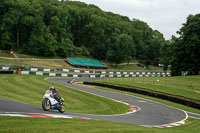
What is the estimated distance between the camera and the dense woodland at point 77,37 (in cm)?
5872

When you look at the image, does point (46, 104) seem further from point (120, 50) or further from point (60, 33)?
point (120, 50)

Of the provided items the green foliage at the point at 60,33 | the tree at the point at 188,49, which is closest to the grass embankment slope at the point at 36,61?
the green foliage at the point at 60,33

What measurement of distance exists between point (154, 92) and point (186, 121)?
42.5 feet

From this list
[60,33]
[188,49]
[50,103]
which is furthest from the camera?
[60,33]

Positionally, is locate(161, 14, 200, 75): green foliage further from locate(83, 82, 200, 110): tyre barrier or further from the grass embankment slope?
the grass embankment slope

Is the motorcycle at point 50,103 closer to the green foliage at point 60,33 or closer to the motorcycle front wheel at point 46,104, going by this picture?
the motorcycle front wheel at point 46,104

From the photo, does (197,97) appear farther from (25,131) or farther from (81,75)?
(81,75)

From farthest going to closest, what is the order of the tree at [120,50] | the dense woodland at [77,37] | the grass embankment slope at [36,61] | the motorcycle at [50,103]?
the tree at [120,50], the grass embankment slope at [36,61], the dense woodland at [77,37], the motorcycle at [50,103]

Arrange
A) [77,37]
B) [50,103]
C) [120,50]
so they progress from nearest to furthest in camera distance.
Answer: [50,103], [120,50], [77,37]

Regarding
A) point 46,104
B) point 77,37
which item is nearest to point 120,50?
point 77,37

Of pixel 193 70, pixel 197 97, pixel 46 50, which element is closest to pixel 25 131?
pixel 197 97

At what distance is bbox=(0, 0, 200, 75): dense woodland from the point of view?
58719 millimetres

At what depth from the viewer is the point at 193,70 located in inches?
2245

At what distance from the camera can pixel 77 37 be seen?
107062 millimetres
